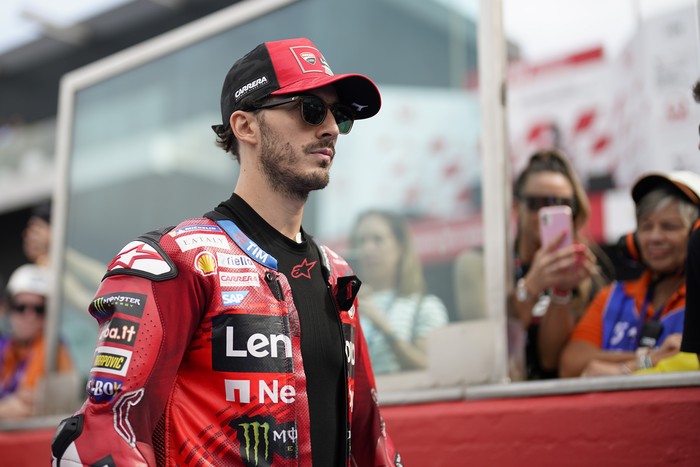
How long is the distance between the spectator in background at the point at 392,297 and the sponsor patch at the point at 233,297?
7.63ft

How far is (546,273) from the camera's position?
3959mm

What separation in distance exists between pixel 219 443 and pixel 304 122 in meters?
0.89

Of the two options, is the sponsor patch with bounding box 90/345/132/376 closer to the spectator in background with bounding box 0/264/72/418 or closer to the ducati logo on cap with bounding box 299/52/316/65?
the ducati logo on cap with bounding box 299/52/316/65

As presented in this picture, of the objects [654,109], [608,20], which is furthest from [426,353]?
[608,20]

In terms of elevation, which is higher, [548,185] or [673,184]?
[548,185]

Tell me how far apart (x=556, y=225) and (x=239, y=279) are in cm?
207

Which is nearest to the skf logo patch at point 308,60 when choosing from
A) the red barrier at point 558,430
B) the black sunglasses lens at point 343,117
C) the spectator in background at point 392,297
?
the black sunglasses lens at point 343,117

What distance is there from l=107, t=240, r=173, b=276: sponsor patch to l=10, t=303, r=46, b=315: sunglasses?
4551mm

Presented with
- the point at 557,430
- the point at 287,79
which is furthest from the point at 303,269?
the point at 557,430

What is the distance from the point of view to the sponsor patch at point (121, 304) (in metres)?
2.15

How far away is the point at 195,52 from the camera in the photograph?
19.6ft

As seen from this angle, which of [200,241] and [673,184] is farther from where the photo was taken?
[673,184]

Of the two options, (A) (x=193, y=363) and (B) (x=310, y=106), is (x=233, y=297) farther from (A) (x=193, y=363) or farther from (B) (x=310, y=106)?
(B) (x=310, y=106)

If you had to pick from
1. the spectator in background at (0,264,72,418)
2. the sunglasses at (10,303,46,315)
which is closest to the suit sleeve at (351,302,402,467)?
the spectator in background at (0,264,72,418)
